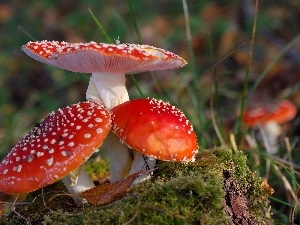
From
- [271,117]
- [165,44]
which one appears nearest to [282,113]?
[271,117]

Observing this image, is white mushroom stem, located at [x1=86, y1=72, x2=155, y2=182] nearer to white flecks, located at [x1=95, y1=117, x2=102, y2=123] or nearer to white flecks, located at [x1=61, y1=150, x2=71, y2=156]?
white flecks, located at [x1=95, y1=117, x2=102, y2=123]

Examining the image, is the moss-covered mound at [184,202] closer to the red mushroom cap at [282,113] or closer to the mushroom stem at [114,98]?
the mushroom stem at [114,98]

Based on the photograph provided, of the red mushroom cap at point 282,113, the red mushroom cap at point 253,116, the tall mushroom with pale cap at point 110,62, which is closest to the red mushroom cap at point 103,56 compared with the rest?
the tall mushroom with pale cap at point 110,62

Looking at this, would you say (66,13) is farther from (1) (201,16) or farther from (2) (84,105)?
(2) (84,105)

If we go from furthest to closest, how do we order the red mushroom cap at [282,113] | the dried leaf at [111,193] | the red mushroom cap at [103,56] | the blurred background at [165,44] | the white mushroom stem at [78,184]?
1. the blurred background at [165,44]
2. the red mushroom cap at [282,113]
3. the white mushroom stem at [78,184]
4. the dried leaf at [111,193]
5. the red mushroom cap at [103,56]

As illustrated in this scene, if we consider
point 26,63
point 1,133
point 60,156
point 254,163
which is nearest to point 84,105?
point 60,156

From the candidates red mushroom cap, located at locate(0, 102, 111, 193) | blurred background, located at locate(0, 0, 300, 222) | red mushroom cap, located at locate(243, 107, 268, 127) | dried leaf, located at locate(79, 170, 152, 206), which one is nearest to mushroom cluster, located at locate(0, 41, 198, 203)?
red mushroom cap, located at locate(0, 102, 111, 193)

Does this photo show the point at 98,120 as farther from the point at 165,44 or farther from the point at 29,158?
the point at 165,44
